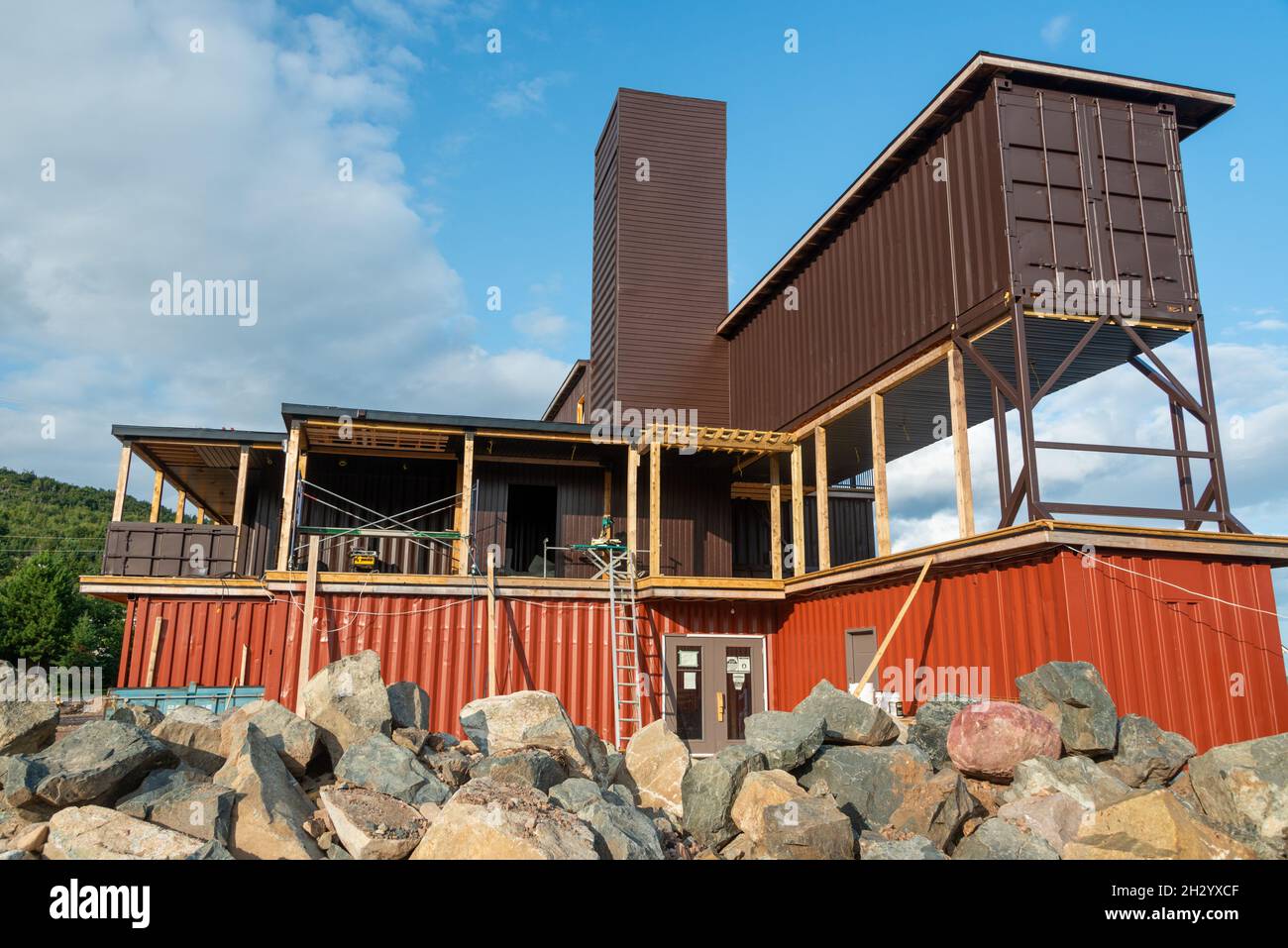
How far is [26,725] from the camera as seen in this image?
8.00 metres

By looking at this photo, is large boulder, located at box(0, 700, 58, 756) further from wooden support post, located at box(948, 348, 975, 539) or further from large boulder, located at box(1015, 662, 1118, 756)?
wooden support post, located at box(948, 348, 975, 539)

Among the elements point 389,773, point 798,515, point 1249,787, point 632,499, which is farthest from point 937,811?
point 632,499

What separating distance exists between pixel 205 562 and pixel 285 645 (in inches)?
123

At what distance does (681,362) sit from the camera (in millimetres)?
22500

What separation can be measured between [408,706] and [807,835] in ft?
16.3

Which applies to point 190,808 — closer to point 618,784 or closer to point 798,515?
point 618,784

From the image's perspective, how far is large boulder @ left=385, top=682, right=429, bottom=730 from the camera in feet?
32.9

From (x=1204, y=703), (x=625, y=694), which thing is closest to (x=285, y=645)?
(x=625, y=694)

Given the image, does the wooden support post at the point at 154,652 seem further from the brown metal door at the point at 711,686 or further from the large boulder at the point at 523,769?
the large boulder at the point at 523,769

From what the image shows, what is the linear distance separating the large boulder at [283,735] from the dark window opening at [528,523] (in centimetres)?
1302

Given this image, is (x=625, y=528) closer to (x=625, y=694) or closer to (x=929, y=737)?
(x=625, y=694)

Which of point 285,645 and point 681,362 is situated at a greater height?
point 681,362

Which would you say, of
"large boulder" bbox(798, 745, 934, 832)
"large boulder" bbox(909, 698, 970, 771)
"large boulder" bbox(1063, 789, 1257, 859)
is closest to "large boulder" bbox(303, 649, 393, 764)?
"large boulder" bbox(798, 745, 934, 832)

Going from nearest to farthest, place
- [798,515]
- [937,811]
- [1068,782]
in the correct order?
[937,811] < [1068,782] < [798,515]
